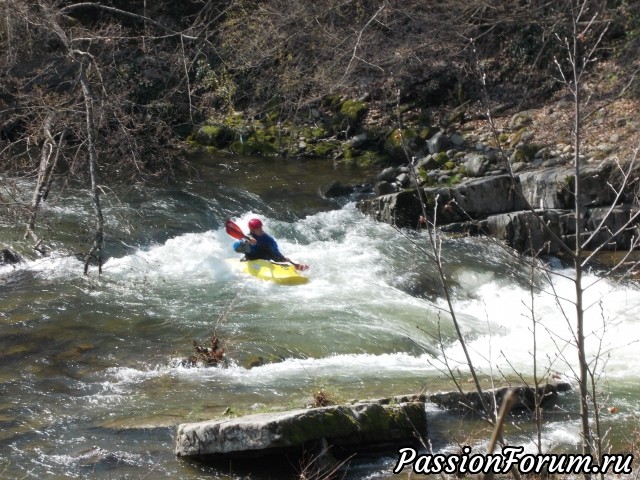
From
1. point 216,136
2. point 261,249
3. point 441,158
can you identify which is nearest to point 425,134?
point 441,158

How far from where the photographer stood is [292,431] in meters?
4.90

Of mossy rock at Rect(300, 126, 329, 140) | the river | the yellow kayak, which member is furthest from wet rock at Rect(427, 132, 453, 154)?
the yellow kayak

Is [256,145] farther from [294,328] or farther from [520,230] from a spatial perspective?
[294,328]

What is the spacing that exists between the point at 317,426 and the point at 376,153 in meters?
11.1

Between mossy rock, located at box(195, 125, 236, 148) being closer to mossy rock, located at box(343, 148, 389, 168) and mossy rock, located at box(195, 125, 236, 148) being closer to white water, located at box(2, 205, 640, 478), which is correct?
mossy rock, located at box(343, 148, 389, 168)

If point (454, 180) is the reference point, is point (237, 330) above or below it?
below

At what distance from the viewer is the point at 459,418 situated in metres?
5.88

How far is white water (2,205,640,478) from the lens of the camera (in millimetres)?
6027

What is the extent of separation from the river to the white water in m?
0.03

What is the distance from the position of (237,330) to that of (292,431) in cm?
311

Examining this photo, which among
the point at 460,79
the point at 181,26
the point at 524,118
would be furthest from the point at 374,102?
the point at 181,26

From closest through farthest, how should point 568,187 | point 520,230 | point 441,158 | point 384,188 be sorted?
point 520,230 < point 568,187 < point 384,188 < point 441,158

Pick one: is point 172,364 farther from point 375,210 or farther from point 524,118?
point 524,118

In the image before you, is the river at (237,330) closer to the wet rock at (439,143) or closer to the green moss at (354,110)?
the wet rock at (439,143)
